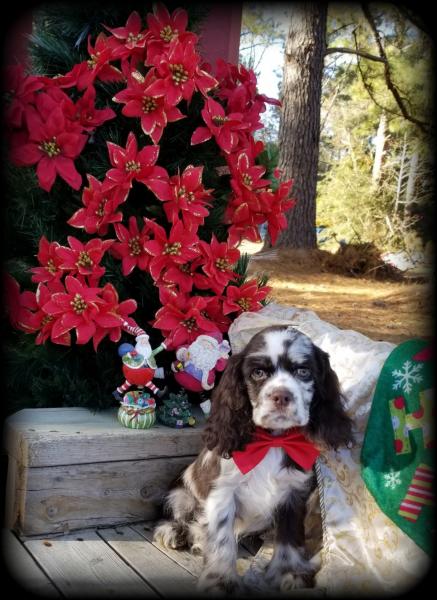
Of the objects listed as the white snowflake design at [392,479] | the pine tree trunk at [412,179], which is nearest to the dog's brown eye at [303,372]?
the white snowflake design at [392,479]

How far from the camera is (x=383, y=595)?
2383 mm

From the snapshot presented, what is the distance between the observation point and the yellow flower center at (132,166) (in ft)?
10.1

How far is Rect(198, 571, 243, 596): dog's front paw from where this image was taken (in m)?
2.48

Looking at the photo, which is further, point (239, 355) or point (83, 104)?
point (83, 104)

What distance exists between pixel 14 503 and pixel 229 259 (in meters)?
1.59

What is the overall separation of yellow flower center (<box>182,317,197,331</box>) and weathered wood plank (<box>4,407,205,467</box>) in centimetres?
51

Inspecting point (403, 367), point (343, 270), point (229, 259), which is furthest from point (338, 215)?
point (403, 367)

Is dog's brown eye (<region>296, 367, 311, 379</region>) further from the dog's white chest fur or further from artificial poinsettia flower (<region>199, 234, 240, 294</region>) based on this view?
artificial poinsettia flower (<region>199, 234, 240, 294</region>)

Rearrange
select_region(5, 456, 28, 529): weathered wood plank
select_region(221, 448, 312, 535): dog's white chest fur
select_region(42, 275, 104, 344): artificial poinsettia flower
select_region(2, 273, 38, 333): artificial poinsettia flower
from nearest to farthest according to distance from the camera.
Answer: select_region(221, 448, 312, 535): dog's white chest fur → select_region(5, 456, 28, 529): weathered wood plank → select_region(42, 275, 104, 344): artificial poinsettia flower → select_region(2, 273, 38, 333): artificial poinsettia flower

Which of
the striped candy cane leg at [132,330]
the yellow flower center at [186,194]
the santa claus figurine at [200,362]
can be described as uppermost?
the yellow flower center at [186,194]

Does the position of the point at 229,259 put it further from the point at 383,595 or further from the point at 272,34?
the point at 272,34

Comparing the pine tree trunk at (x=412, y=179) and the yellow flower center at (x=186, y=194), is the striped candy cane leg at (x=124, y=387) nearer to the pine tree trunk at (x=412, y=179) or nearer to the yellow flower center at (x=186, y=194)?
the yellow flower center at (x=186, y=194)

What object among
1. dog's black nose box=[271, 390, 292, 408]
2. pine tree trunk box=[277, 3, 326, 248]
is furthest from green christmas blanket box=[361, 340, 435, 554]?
pine tree trunk box=[277, 3, 326, 248]

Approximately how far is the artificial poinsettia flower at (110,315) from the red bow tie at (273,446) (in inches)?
34.3
